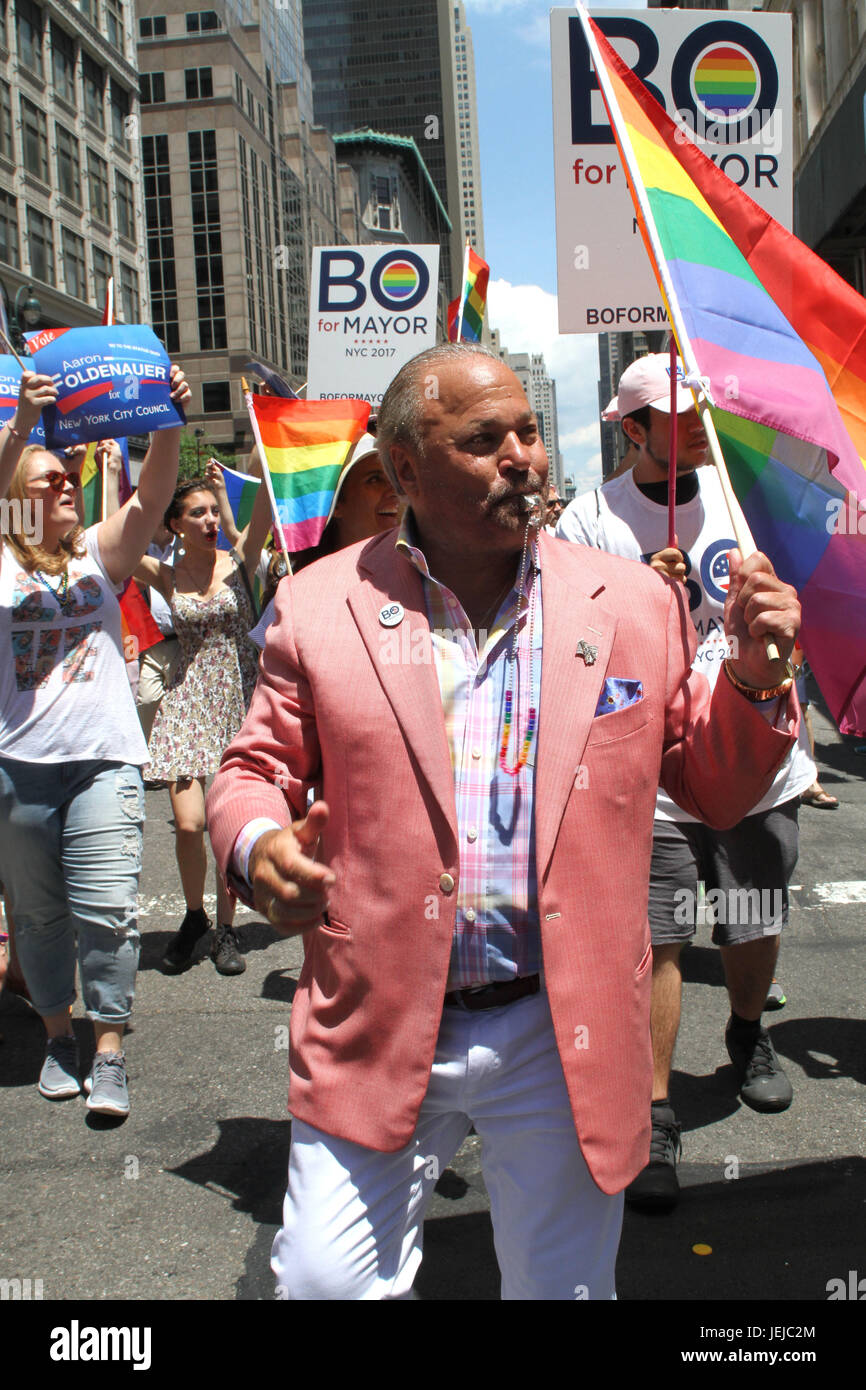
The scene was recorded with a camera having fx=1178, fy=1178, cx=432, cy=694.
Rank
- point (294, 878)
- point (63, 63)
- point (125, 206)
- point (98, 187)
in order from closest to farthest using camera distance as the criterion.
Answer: point (294, 878), point (63, 63), point (98, 187), point (125, 206)

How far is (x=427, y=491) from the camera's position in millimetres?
2199

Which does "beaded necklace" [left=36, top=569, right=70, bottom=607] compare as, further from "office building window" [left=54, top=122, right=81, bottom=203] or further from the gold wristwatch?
"office building window" [left=54, top=122, right=81, bottom=203]

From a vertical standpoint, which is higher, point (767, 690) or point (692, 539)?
point (692, 539)

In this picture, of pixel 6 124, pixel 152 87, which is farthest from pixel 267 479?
pixel 152 87

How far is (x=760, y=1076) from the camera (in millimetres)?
3998

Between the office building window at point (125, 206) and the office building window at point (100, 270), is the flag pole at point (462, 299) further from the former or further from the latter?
the office building window at point (125, 206)

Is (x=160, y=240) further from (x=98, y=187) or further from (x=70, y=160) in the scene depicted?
(x=70, y=160)

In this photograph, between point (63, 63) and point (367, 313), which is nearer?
point (367, 313)

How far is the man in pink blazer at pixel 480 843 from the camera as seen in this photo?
6.48 feet

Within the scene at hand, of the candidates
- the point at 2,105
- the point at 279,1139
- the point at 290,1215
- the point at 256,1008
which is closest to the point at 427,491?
the point at 290,1215

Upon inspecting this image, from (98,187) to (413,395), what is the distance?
2382 inches

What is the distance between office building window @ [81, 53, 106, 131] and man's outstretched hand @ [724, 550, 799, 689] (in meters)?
61.5

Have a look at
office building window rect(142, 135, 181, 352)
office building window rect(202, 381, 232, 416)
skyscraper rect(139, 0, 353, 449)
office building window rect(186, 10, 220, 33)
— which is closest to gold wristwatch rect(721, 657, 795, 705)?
skyscraper rect(139, 0, 353, 449)

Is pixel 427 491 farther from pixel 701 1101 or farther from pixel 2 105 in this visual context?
pixel 2 105
